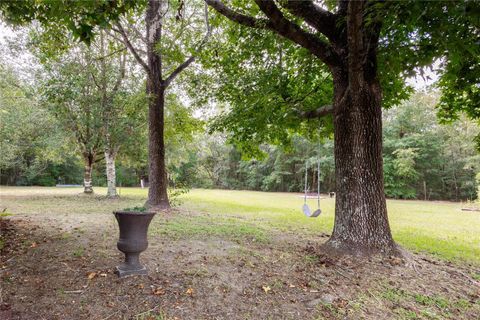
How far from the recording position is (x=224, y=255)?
4703 millimetres

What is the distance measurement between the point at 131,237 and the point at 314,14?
4361mm

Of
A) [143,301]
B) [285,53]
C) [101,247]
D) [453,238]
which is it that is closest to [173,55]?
[285,53]

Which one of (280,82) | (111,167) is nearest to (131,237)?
(280,82)

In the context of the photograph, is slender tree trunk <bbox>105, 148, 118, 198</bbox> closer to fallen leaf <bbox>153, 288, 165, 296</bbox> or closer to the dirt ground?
the dirt ground

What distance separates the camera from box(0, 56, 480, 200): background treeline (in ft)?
46.0

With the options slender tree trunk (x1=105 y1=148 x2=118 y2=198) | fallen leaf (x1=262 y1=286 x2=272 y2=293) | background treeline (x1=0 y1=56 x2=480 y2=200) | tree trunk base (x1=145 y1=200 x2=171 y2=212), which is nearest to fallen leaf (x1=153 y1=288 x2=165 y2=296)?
fallen leaf (x1=262 y1=286 x2=272 y2=293)

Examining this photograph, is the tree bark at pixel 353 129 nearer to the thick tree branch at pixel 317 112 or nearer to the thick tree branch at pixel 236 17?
the thick tree branch at pixel 236 17

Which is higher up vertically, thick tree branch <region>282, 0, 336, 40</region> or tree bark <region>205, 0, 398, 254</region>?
thick tree branch <region>282, 0, 336, 40</region>

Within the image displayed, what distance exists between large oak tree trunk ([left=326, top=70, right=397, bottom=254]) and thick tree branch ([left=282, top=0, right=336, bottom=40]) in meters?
1.11

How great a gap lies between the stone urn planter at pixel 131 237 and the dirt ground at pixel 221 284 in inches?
4.9

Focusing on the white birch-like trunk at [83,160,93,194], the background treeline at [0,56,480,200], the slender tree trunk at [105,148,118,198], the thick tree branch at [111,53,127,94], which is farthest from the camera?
the white birch-like trunk at [83,160,93,194]

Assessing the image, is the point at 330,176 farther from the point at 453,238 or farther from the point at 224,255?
the point at 224,255

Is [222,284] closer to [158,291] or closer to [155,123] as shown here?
[158,291]

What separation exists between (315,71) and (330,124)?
150cm
